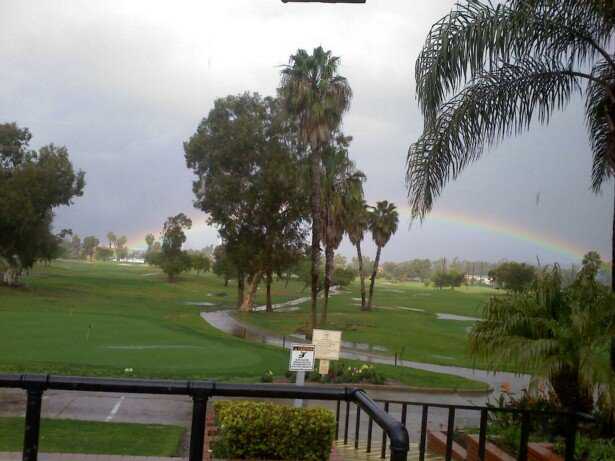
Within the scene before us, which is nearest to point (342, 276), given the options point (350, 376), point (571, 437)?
point (350, 376)

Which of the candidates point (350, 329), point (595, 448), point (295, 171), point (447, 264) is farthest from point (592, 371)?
point (447, 264)

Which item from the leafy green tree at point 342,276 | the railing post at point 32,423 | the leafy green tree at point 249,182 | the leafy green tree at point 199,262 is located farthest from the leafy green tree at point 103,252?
the railing post at point 32,423

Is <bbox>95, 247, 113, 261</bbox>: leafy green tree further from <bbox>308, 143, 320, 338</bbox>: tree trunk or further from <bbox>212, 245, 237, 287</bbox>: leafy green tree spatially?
<bbox>308, 143, 320, 338</bbox>: tree trunk

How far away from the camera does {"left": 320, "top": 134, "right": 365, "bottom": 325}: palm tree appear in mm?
37094

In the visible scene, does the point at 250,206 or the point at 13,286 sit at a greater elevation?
the point at 250,206

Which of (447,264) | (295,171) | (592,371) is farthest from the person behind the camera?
(447,264)

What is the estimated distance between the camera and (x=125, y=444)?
10.1m

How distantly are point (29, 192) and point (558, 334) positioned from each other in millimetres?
52423

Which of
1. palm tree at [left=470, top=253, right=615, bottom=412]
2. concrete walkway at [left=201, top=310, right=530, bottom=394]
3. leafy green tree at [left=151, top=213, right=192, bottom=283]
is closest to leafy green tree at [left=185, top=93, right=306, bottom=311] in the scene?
concrete walkway at [left=201, top=310, right=530, bottom=394]

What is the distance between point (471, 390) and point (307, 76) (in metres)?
18.6

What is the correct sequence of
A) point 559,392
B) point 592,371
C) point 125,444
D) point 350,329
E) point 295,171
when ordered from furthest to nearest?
point 295,171
point 350,329
point 125,444
point 559,392
point 592,371

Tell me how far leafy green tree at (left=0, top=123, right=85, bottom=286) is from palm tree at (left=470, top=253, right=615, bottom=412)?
50.5m

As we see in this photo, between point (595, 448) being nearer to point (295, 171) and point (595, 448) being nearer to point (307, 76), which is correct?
point (307, 76)

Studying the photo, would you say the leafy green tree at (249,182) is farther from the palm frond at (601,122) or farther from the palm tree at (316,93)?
the palm frond at (601,122)
